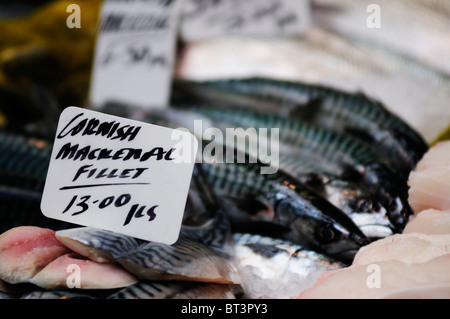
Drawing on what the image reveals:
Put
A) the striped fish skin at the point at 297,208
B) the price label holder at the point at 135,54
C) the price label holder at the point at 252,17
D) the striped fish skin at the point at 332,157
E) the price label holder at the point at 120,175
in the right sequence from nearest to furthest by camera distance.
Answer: the price label holder at the point at 120,175, the striped fish skin at the point at 297,208, the striped fish skin at the point at 332,157, the price label holder at the point at 135,54, the price label holder at the point at 252,17

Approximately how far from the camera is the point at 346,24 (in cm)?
235

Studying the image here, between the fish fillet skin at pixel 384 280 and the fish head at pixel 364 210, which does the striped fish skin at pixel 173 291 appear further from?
the fish head at pixel 364 210

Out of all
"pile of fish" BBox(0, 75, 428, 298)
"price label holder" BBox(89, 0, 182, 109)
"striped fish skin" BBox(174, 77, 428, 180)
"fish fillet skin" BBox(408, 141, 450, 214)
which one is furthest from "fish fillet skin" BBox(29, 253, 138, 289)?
"price label holder" BBox(89, 0, 182, 109)

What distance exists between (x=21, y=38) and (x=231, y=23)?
3.57ft

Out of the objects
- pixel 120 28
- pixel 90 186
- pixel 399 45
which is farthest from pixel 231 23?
pixel 90 186

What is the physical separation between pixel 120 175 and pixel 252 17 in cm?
133

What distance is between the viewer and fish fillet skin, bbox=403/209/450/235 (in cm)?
101

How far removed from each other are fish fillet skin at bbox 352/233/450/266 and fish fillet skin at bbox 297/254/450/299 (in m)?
0.03

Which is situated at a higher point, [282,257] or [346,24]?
[346,24]

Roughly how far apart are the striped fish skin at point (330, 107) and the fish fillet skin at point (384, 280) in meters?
0.50

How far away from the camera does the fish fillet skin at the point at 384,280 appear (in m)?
0.83

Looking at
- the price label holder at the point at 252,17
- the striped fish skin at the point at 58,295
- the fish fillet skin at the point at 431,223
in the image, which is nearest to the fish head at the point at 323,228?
the fish fillet skin at the point at 431,223

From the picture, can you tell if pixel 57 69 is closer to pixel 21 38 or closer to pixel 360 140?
pixel 21 38

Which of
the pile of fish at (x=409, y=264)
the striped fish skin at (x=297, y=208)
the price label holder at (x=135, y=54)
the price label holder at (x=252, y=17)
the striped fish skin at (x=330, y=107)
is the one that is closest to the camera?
the pile of fish at (x=409, y=264)
